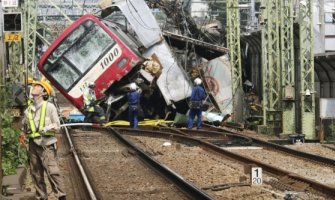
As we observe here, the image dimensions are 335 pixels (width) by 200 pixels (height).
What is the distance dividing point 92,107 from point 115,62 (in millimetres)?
1865

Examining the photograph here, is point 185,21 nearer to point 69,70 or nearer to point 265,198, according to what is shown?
point 69,70

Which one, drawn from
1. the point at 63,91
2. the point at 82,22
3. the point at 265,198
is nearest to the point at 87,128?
the point at 63,91

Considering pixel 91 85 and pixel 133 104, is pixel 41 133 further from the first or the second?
pixel 91 85

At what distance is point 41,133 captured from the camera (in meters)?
8.86

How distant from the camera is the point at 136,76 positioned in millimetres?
25781

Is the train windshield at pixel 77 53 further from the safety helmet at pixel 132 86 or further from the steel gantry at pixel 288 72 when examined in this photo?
the steel gantry at pixel 288 72

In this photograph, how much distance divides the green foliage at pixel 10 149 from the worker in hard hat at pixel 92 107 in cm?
1190

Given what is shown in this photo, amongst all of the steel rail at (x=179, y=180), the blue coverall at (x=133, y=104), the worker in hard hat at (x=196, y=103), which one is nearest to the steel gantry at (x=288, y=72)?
the worker in hard hat at (x=196, y=103)

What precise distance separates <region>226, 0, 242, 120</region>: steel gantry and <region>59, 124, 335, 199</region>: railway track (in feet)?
19.8

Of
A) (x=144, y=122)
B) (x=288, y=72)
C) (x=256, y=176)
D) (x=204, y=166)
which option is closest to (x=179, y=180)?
(x=256, y=176)

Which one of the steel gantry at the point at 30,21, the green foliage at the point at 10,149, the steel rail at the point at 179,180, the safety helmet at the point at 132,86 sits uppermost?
the steel gantry at the point at 30,21

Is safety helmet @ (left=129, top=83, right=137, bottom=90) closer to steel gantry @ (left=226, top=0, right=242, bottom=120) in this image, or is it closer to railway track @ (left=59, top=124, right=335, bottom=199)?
railway track @ (left=59, top=124, right=335, bottom=199)

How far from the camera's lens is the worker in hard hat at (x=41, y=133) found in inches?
348

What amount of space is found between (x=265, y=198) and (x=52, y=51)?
17.4 metres
